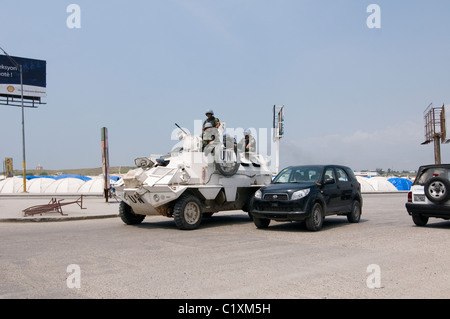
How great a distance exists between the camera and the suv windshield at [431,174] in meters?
11.9

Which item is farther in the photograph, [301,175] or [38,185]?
[38,185]

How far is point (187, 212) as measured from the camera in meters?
11.7

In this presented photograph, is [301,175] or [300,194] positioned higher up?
[301,175]

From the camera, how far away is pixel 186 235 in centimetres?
1055

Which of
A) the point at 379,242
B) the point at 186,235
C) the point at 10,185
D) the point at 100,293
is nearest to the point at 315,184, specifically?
the point at 379,242

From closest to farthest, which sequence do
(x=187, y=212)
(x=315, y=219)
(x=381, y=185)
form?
(x=315, y=219), (x=187, y=212), (x=381, y=185)

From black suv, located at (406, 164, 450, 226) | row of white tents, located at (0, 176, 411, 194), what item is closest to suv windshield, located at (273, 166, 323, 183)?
black suv, located at (406, 164, 450, 226)

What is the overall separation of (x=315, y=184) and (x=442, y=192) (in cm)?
320

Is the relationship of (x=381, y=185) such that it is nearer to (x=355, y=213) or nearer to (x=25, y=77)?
(x=355, y=213)

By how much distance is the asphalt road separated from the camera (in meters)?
5.36

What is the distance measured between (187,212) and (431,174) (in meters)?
6.72

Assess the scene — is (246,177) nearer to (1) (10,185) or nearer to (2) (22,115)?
(2) (22,115)

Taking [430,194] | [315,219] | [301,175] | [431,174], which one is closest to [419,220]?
[430,194]

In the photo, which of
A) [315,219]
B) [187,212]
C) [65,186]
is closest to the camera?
[315,219]
